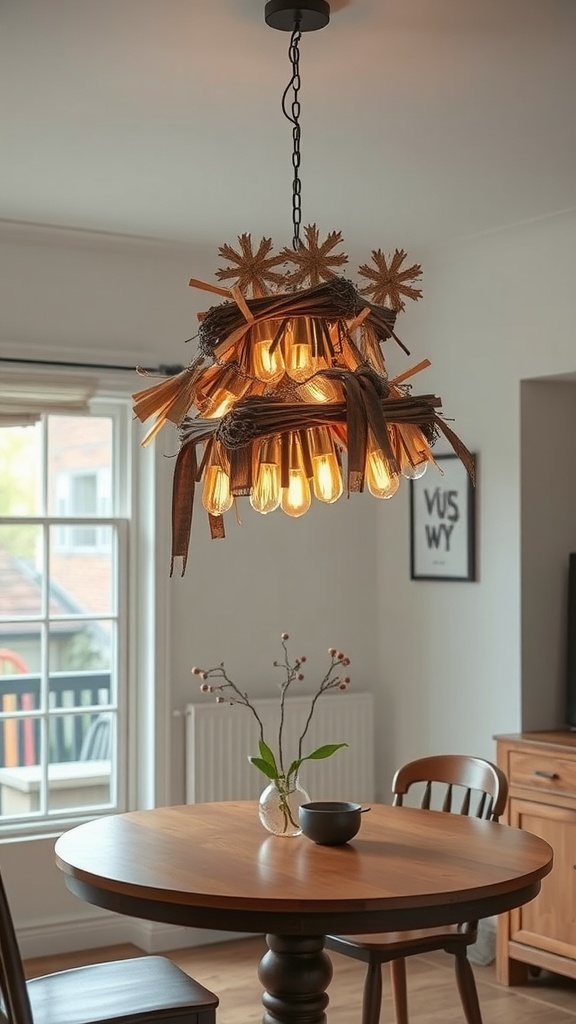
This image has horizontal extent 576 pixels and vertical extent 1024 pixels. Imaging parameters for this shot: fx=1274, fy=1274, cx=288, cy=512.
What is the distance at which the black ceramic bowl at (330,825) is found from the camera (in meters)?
3.05

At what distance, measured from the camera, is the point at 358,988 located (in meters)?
4.63

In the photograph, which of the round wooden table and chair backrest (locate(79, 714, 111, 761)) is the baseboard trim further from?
the round wooden table

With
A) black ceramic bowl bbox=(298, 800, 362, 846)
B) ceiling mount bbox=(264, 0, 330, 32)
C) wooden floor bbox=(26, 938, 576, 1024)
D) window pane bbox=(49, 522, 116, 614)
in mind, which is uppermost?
ceiling mount bbox=(264, 0, 330, 32)

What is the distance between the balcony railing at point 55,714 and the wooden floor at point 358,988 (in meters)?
0.78

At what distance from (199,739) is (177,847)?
7.16 ft

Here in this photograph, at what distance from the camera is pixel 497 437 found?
16.7ft

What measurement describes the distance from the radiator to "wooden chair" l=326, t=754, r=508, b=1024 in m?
1.45

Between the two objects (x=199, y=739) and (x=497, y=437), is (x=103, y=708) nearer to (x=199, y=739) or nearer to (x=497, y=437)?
(x=199, y=739)

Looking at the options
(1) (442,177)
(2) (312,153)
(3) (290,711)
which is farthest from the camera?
(3) (290,711)

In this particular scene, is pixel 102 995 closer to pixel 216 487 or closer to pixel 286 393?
pixel 216 487

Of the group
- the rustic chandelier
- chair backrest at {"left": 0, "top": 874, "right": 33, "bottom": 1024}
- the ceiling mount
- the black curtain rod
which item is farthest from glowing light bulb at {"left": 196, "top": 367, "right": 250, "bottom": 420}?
the black curtain rod

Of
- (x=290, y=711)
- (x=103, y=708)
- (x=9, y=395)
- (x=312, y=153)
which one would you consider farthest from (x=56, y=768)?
(x=312, y=153)

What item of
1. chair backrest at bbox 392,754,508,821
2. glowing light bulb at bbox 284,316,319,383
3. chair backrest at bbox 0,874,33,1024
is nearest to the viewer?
chair backrest at bbox 0,874,33,1024

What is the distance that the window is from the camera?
16.5ft
